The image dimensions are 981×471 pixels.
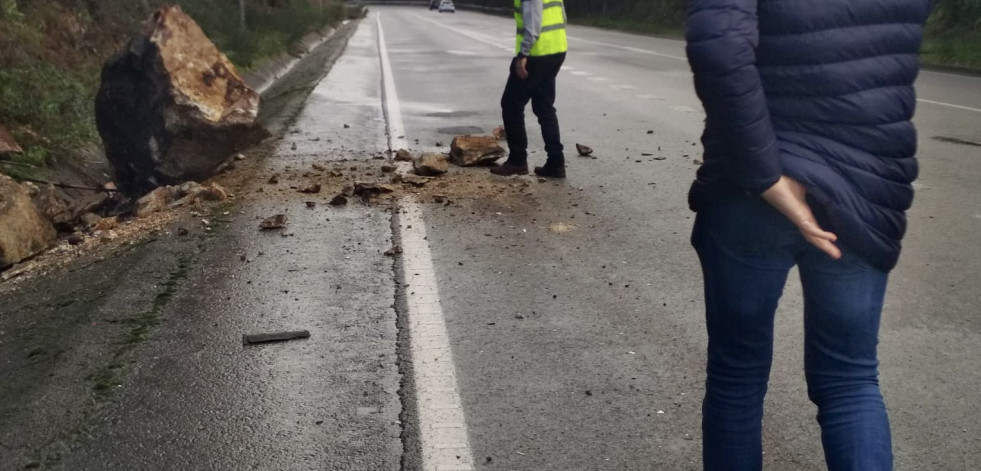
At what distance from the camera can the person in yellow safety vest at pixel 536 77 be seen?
784 cm

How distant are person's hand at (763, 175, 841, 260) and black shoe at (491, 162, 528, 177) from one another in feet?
20.1

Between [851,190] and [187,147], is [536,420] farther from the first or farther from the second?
[187,147]

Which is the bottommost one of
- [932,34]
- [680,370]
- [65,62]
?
[932,34]

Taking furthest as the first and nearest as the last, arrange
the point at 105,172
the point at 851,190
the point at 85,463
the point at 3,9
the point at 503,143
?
the point at 3,9 → the point at 503,143 → the point at 105,172 → the point at 85,463 → the point at 851,190

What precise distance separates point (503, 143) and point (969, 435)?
6798mm

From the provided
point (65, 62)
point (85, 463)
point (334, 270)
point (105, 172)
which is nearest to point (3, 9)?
point (65, 62)

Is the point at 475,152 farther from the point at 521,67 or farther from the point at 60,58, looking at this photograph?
the point at 60,58

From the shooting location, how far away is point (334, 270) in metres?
5.67

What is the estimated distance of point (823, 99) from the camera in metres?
2.28

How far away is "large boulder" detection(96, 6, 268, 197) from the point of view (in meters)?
8.13

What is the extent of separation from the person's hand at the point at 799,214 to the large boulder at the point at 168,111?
6.56 metres

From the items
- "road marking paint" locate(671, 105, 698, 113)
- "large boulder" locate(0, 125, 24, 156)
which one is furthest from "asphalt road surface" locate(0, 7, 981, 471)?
"road marking paint" locate(671, 105, 698, 113)

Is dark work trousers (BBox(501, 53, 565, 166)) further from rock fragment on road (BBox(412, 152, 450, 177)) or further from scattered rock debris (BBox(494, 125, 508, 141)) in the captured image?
scattered rock debris (BBox(494, 125, 508, 141))

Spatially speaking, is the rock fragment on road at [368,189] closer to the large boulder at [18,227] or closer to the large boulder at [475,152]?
the large boulder at [475,152]
